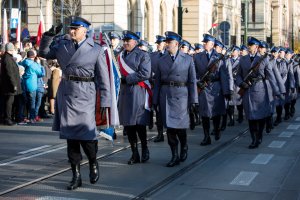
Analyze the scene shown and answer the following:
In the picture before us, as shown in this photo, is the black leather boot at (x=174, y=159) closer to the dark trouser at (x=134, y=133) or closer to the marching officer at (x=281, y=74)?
the dark trouser at (x=134, y=133)

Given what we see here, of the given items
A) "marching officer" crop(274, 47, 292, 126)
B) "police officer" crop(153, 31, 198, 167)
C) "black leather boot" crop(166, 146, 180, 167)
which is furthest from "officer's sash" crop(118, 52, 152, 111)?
"marching officer" crop(274, 47, 292, 126)

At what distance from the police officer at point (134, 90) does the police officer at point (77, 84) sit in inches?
66.4

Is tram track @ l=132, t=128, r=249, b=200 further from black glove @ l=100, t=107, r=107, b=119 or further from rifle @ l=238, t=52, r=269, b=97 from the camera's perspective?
rifle @ l=238, t=52, r=269, b=97

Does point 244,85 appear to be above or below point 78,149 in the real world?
above

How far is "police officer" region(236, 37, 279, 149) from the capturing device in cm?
1181

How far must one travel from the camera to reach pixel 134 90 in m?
9.61

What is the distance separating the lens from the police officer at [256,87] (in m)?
11.8

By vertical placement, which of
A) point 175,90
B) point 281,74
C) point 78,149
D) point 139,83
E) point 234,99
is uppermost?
point 281,74

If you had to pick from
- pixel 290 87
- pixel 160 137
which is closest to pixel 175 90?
pixel 160 137

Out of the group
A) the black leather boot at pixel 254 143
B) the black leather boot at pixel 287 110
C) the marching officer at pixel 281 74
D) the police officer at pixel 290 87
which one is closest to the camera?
the black leather boot at pixel 254 143

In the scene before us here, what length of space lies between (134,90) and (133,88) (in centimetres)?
4

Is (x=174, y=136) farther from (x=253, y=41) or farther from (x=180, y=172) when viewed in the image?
(x=253, y=41)

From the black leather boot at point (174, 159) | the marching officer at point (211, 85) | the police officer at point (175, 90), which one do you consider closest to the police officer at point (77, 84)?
the black leather boot at point (174, 159)

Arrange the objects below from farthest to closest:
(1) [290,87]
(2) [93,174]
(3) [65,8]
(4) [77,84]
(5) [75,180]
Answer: (3) [65,8] → (1) [290,87] → (2) [93,174] → (5) [75,180] → (4) [77,84]
